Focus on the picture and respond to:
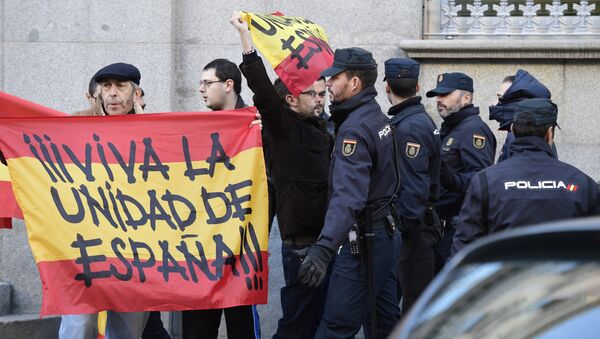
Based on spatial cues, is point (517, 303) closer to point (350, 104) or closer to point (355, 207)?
point (355, 207)

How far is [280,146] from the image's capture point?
24.0 feet

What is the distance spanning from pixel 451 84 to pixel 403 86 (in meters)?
1.13

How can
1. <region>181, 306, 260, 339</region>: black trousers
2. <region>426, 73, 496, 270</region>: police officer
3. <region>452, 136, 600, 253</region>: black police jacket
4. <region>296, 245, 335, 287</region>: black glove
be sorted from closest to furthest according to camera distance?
1. <region>452, 136, 600, 253</region>: black police jacket
2. <region>296, 245, 335, 287</region>: black glove
3. <region>181, 306, 260, 339</region>: black trousers
4. <region>426, 73, 496, 270</region>: police officer

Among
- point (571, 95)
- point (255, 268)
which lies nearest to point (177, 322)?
point (255, 268)

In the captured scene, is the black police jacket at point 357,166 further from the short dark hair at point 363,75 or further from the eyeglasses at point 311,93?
the eyeglasses at point 311,93

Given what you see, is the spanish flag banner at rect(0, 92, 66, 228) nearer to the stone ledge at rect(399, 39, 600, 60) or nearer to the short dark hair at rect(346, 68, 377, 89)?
the short dark hair at rect(346, 68, 377, 89)

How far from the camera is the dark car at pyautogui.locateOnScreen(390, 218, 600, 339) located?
2.74 m

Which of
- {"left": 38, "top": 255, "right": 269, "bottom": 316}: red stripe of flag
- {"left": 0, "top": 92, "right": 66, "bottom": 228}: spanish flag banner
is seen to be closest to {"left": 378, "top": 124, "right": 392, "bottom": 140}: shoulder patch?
{"left": 38, "top": 255, "right": 269, "bottom": 316}: red stripe of flag

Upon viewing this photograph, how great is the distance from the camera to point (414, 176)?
7.77 m

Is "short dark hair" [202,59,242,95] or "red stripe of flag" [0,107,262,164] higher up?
"short dark hair" [202,59,242,95]

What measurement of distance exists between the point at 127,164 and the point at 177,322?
9.48 feet

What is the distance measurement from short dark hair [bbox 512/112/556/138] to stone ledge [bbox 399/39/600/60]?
3873 mm

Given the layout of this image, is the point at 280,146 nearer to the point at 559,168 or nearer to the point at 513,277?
the point at 559,168

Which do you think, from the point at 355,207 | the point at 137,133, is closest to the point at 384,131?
the point at 355,207
